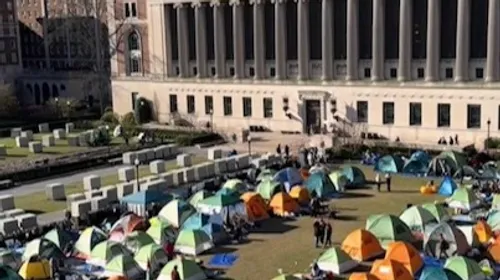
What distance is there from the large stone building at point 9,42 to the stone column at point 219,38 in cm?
5886

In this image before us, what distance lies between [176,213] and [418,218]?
13752mm

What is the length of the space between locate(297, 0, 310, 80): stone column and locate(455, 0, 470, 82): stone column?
16694mm

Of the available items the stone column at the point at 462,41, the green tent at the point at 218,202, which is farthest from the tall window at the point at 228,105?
the green tent at the point at 218,202

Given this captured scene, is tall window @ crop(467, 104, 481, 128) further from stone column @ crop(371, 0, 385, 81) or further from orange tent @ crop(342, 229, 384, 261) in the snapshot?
orange tent @ crop(342, 229, 384, 261)

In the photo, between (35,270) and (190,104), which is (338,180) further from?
(190,104)

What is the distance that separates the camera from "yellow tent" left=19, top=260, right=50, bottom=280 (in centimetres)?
3659

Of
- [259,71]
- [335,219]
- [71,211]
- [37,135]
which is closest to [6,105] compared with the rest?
[37,135]

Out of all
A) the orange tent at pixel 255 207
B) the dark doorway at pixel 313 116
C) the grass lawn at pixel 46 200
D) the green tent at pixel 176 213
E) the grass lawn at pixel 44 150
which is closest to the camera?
the green tent at pixel 176 213

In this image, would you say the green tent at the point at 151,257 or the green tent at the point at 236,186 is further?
the green tent at the point at 236,186

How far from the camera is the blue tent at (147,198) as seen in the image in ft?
157

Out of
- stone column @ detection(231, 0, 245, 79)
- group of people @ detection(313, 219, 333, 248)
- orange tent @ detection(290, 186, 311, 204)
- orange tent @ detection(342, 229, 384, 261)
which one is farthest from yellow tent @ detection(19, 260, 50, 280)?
stone column @ detection(231, 0, 245, 79)

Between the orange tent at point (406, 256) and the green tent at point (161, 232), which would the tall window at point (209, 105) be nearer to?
the green tent at point (161, 232)

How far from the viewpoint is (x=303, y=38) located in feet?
269

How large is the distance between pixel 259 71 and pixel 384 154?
78.9 feet
